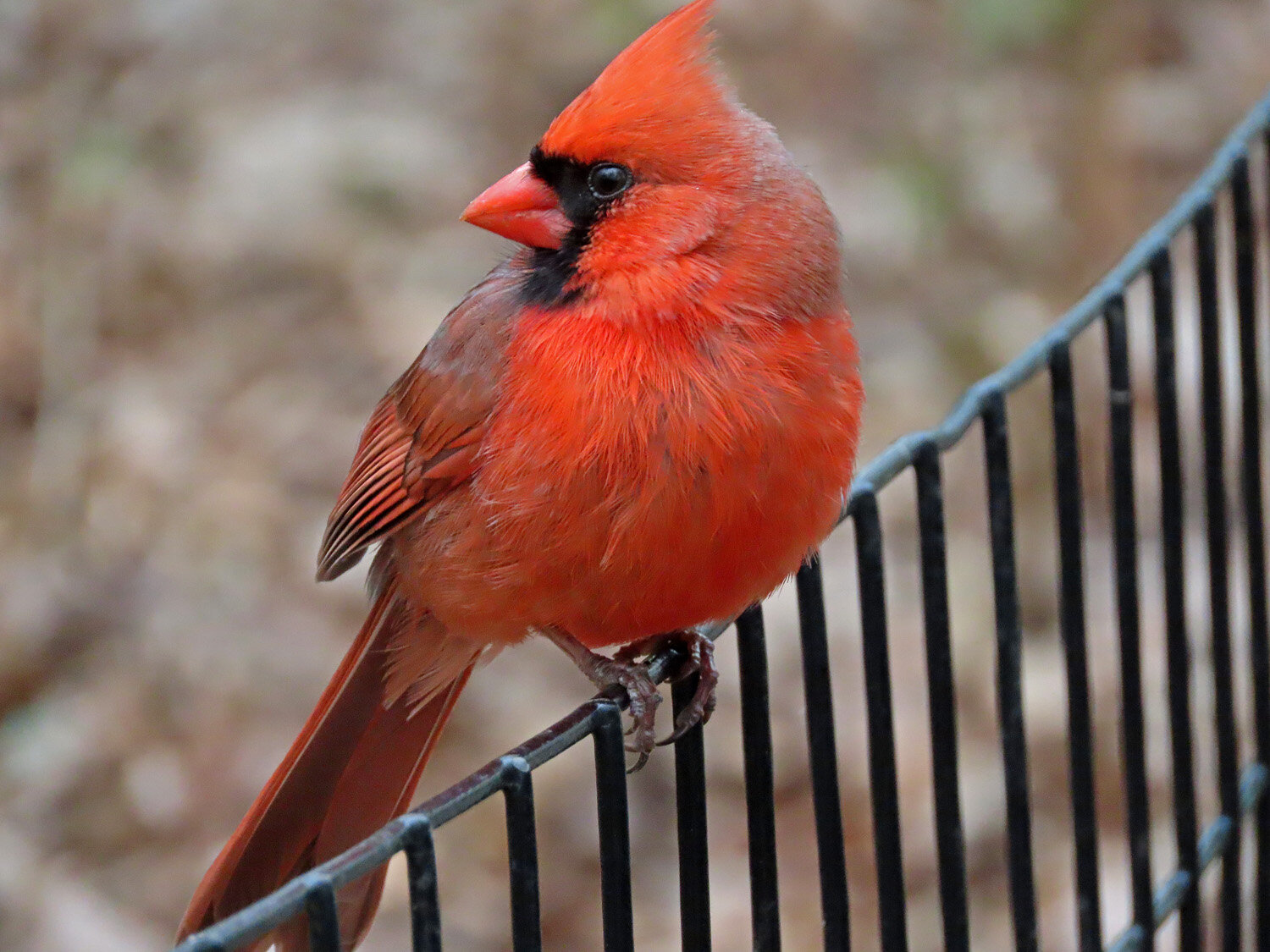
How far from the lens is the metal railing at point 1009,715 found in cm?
118

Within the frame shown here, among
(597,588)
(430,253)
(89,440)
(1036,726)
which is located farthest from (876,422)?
(597,588)

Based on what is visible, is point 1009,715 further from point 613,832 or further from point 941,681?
point 613,832

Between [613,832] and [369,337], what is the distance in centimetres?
318

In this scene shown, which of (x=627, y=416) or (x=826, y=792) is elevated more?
(x=627, y=416)

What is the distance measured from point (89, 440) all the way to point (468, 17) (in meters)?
1.79

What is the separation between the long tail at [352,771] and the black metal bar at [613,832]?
29cm

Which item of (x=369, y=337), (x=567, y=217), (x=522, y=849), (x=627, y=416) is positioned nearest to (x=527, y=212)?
(x=567, y=217)

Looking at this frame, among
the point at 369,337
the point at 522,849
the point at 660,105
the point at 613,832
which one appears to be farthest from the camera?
the point at 369,337

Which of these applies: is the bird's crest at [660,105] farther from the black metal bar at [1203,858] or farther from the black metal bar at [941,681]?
the black metal bar at [1203,858]

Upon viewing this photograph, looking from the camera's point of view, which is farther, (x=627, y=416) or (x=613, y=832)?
(x=627, y=416)

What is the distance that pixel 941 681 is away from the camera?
5.59 feet

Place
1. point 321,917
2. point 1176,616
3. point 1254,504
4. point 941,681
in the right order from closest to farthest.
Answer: point 321,917, point 941,681, point 1176,616, point 1254,504

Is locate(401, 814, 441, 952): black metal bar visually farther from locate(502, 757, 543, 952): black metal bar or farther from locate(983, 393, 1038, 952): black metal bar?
locate(983, 393, 1038, 952): black metal bar

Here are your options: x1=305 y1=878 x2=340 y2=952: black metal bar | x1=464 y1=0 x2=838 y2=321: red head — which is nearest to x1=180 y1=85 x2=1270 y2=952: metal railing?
x1=305 y1=878 x2=340 y2=952: black metal bar
